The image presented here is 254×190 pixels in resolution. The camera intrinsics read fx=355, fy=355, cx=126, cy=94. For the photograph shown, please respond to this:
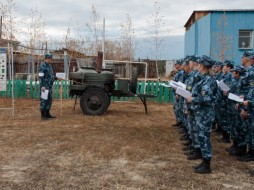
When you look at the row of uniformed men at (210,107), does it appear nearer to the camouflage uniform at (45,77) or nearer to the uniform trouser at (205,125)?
the uniform trouser at (205,125)

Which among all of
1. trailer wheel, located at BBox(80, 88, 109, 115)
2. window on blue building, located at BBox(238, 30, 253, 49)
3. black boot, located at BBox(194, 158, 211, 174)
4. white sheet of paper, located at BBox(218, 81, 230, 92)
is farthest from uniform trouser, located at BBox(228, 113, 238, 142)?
window on blue building, located at BBox(238, 30, 253, 49)

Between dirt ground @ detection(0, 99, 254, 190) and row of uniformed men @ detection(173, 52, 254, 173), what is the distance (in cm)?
28

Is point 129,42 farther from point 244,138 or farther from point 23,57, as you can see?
point 244,138

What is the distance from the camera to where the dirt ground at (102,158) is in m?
4.89

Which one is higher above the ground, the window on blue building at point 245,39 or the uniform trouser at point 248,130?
Answer: the window on blue building at point 245,39

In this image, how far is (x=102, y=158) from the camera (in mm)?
6023

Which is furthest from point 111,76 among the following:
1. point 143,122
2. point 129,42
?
point 129,42

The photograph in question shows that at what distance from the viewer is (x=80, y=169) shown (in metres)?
5.41

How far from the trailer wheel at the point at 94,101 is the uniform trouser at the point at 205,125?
5.35 meters

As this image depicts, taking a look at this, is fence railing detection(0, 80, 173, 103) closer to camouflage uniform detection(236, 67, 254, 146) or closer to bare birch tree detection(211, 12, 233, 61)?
bare birch tree detection(211, 12, 233, 61)

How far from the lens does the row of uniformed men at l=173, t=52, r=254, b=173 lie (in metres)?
5.17

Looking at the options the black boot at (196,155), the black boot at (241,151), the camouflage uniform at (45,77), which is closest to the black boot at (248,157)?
the black boot at (241,151)

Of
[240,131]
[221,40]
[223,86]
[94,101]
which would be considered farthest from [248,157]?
[221,40]

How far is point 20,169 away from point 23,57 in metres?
16.2
